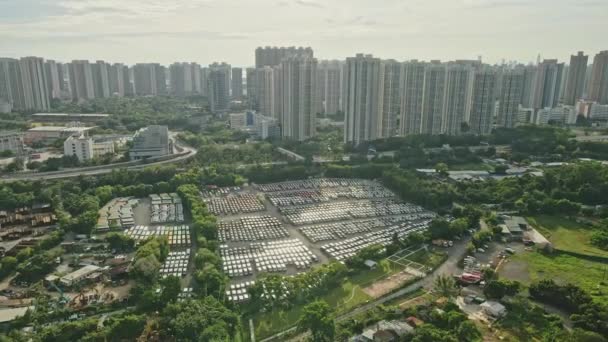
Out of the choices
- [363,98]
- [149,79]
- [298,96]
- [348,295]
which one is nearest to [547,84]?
[363,98]

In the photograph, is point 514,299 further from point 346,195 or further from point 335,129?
point 335,129

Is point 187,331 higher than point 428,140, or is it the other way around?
point 428,140

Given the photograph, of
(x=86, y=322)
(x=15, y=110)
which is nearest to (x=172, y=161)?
(x=86, y=322)

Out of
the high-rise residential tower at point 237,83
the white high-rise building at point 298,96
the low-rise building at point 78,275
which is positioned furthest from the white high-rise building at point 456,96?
the high-rise residential tower at point 237,83

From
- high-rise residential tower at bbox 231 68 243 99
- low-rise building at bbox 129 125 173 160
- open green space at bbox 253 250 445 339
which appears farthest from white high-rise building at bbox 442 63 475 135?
high-rise residential tower at bbox 231 68 243 99

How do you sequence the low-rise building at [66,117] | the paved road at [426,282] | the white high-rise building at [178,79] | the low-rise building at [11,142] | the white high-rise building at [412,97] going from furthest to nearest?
the white high-rise building at [178,79] < the low-rise building at [66,117] < the white high-rise building at [412,97] < the low-rise building at [11,142] < the paved road at [426,282]

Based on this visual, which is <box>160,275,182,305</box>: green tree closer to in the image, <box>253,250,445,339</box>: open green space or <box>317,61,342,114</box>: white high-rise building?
<box>253,250,445,339</box>: open green space

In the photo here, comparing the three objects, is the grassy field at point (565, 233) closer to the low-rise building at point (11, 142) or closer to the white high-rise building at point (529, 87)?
the white high-rise building at point (529, 87)
